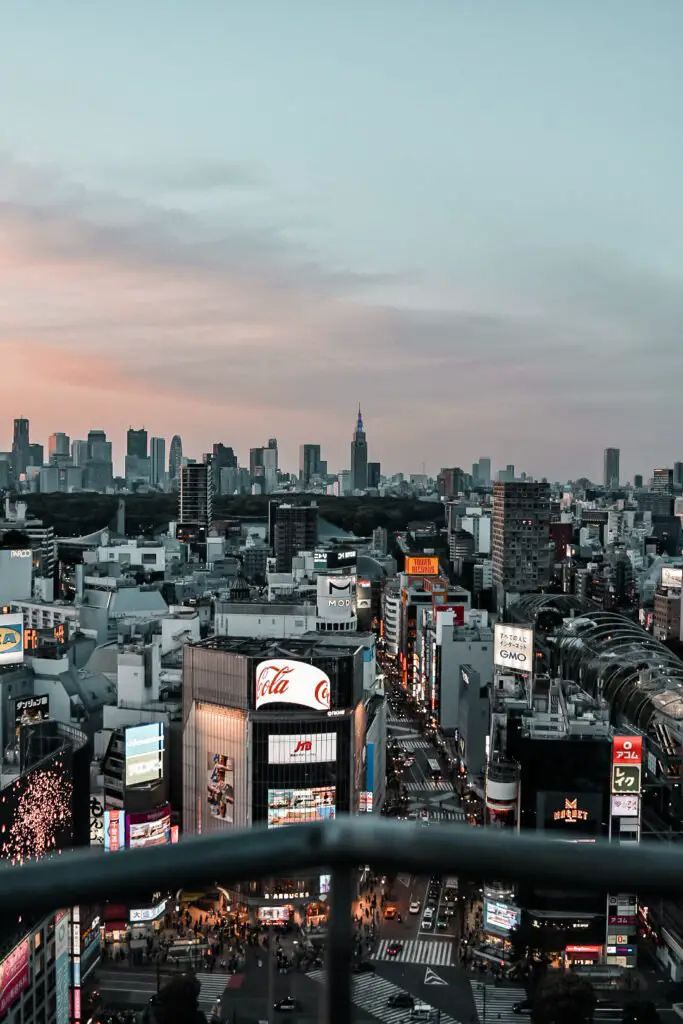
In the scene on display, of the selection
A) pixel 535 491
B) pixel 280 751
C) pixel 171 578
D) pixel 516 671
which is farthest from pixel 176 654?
pixel 535 491

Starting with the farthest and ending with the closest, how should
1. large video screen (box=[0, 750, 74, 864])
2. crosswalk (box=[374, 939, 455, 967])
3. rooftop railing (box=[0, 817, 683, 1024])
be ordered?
large video screen (box=[0, 750, 74, 864])
crosswalk (box=[374, 939, 455, 967])
rooftop railing (box=[0, 817, 683, 1024])

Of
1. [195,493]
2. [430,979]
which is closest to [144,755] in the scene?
[430,979]

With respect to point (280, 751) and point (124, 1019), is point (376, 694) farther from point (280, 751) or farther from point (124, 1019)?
point (124, 1019)

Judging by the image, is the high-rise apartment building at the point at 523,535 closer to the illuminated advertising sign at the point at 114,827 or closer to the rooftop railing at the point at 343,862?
the illuminated advertising sign at the point at 114,827

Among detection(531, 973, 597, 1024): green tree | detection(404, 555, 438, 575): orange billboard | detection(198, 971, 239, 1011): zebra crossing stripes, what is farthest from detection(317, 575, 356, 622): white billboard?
detection(531, 973, 597, 1024): green tree

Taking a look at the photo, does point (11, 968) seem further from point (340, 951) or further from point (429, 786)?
point (429, 786)

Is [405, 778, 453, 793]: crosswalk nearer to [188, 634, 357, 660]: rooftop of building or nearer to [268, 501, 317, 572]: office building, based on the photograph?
[188, 634, 357, 660]: rooftop of building

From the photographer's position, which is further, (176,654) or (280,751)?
(176,654)
